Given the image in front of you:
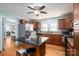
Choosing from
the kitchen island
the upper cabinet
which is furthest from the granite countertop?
the upper cabinet

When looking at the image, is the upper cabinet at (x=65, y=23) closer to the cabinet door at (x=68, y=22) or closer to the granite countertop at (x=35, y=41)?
the cabinet door at (x=68, y=22)

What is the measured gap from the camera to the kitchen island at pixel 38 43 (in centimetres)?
163

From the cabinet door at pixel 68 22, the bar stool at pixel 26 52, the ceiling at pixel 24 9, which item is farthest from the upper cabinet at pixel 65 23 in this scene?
the bar stool at pixel 26 52

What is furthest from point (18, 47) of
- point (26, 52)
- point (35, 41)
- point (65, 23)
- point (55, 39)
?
point (65, 23)

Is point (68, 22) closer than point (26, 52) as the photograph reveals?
Yes

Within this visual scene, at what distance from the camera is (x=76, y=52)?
64.0 inches

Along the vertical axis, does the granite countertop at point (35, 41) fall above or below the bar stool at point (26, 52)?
above

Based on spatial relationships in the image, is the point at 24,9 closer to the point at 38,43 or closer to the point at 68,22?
the point at 38,43

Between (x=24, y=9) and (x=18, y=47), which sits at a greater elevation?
(x=24, y=9)

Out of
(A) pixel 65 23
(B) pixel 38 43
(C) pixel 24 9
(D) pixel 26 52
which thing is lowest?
(D) pixel 26 52

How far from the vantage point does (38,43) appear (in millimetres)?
1659

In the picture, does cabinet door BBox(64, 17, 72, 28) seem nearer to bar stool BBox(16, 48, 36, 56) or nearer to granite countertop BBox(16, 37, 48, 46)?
granite countertop BBox(16, 37, 48, 46)

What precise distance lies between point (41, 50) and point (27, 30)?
1.20ft

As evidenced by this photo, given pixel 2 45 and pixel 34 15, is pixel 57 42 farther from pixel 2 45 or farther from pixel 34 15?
pixel 2 45
